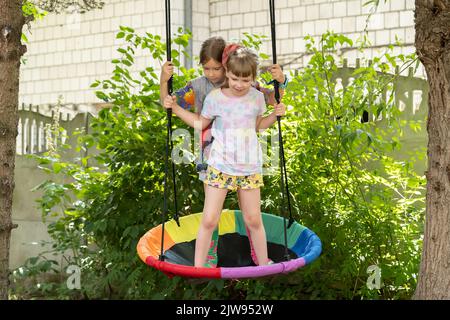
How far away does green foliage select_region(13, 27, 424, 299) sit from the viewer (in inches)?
169

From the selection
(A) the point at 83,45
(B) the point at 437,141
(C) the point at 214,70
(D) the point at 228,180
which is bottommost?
(D) the point at 228,180

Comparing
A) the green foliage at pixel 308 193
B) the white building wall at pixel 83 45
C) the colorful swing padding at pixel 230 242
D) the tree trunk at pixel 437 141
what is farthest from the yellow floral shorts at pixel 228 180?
the white building wall at pixel 83 45

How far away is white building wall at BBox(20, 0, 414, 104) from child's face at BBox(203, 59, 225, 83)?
4.21 meters

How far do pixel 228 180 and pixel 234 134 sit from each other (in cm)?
18

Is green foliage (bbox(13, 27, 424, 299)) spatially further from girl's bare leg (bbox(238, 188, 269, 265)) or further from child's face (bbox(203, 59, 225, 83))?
child's face (bbox(203, 59, 225, 83))

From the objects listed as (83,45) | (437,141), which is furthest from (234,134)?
(83,45)

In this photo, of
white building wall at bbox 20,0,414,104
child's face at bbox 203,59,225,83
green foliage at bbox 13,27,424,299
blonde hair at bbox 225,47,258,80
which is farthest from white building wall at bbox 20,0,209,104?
blonde hair at bbox 225,47,258,80

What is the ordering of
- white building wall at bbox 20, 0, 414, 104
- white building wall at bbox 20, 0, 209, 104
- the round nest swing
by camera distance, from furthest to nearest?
1. white building wall at bbox 20, 0, 209, 104
2. white building wall at bbox 20, 0, 414, 104
3. the round nest swing

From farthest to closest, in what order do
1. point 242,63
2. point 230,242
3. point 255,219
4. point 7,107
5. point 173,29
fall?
point 173,29
point 230,242
point 7,107
point 255,219
point 242,63

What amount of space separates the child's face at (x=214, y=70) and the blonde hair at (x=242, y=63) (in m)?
0.16

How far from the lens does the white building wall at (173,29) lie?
8.02m

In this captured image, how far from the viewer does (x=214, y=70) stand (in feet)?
11.1

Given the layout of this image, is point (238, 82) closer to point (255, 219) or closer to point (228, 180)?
point (228, 180)
